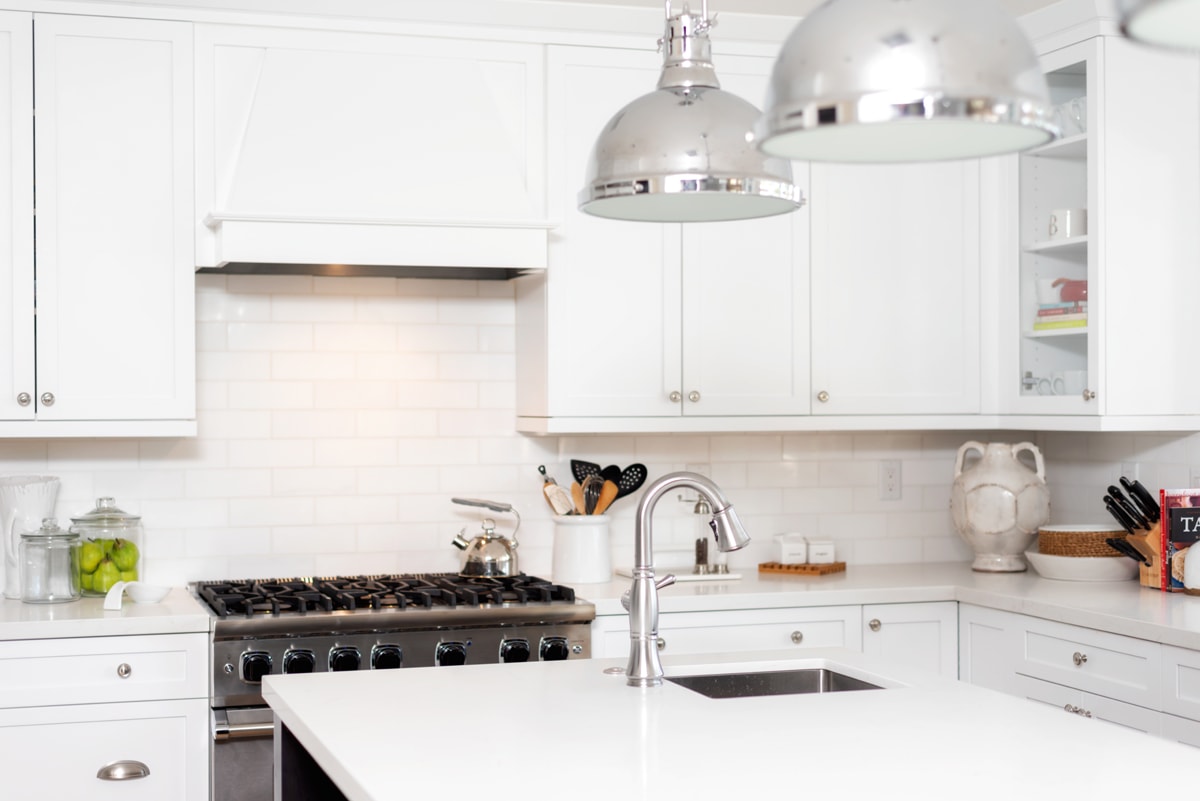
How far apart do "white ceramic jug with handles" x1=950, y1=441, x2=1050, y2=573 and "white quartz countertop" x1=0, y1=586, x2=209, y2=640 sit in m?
2.39

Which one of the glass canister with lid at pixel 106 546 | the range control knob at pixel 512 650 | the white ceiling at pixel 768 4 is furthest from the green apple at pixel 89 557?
the white ceiling at pixel 768 4

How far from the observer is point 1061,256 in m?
4.19

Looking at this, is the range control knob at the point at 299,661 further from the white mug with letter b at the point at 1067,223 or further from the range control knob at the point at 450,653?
the white mug with letter b at the point at 1067,223

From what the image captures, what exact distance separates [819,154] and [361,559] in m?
2.79

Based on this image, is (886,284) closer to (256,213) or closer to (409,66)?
(409,66)

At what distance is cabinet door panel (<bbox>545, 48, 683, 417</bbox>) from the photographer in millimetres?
4035

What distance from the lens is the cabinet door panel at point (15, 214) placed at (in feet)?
11.8

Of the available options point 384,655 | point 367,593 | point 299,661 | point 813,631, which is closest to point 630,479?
point 813,631

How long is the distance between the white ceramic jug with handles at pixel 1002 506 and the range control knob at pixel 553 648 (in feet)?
4.83

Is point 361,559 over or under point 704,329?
under

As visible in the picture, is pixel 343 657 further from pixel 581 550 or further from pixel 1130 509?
pixel 1130 509

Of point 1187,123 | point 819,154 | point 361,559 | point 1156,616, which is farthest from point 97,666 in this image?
point 1187,123

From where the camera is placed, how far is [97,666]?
3.40 metres

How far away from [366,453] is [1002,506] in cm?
202
